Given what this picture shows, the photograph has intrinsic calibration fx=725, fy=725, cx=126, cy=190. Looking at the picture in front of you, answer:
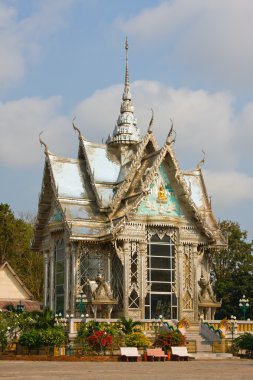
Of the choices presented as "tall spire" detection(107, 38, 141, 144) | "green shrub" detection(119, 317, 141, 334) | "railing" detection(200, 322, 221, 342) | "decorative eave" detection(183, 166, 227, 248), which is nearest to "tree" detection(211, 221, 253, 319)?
"decorative eave" detection(183, 166, 227, 248)

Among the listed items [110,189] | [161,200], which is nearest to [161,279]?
[161,200]

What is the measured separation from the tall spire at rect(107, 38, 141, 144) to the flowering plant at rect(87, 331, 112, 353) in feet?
51.6

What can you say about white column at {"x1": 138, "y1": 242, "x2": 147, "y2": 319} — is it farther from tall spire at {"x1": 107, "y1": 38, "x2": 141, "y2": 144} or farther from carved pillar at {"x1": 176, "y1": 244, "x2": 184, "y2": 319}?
tall spire at {"x1": 107, "y1": 38, "x2": 141, "y2": 144}

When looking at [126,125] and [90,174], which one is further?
[126,125]

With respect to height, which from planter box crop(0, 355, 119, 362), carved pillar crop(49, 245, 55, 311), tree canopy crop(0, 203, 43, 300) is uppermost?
tree canopy crop(0, 203, 43, 300)

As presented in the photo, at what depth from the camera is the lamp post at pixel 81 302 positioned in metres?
35.6

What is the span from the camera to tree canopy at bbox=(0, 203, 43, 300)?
201 feet

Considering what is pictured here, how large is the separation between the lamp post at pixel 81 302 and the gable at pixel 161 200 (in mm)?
5031

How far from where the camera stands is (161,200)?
37.9 meters

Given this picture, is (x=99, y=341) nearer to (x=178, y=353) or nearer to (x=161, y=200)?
(x=178, y=353)

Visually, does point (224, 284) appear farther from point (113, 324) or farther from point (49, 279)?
point (113, 324)

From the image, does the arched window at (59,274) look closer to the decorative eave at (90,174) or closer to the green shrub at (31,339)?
the decorative eave at (90,174)

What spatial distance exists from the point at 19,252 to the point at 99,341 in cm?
3467

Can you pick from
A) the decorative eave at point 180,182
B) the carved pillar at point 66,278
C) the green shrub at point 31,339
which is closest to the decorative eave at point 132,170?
the decorative eave at point 180,182
